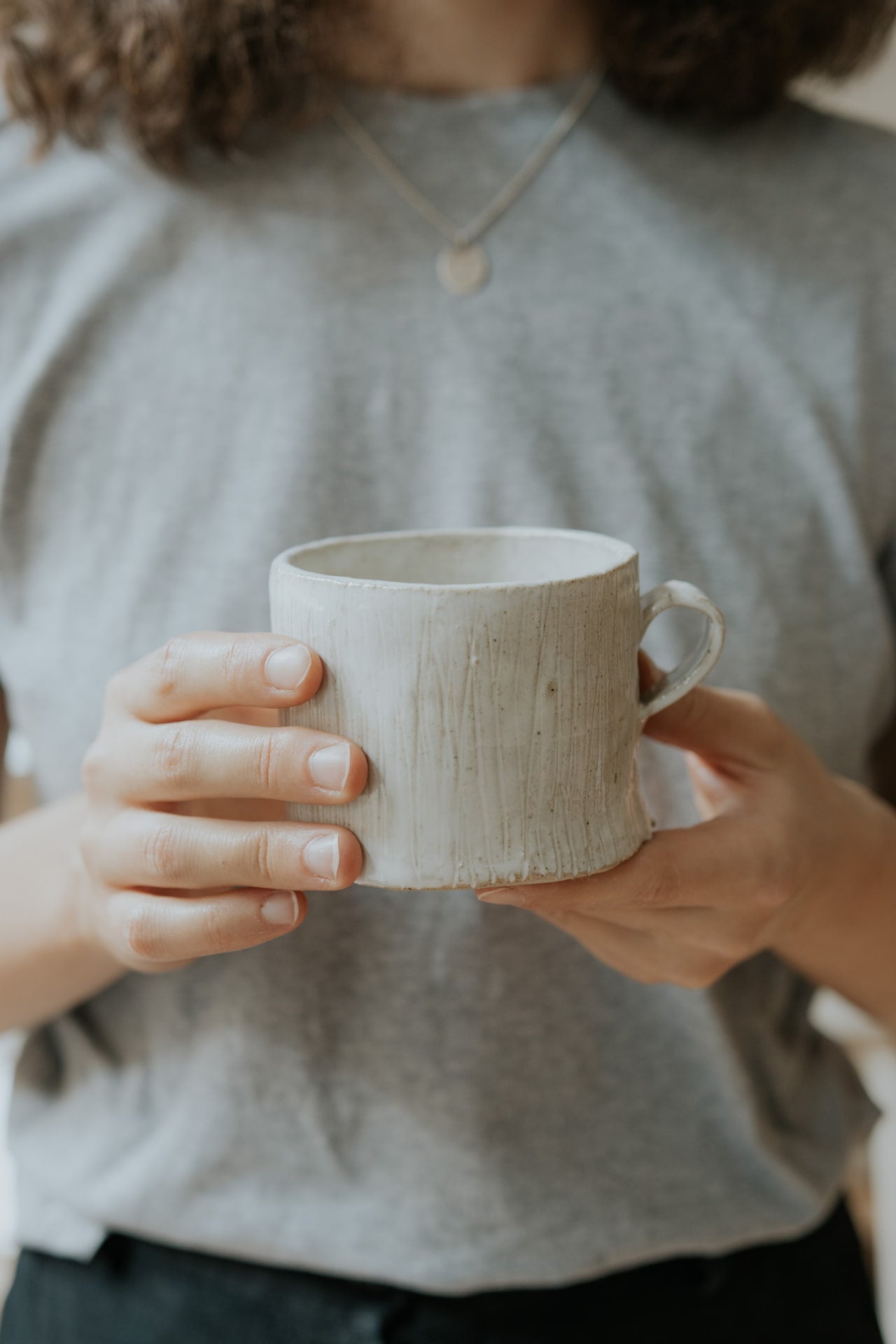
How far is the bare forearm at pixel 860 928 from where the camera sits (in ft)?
2.19

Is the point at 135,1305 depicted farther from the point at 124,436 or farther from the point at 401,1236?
the point at 124,436

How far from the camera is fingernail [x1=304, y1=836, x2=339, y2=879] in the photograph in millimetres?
461

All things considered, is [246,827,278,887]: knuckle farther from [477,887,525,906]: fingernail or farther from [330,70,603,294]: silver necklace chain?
[330,70,603,294]: silver necklace chain

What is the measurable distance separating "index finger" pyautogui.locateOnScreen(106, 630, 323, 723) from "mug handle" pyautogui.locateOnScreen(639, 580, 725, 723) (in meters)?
0.16

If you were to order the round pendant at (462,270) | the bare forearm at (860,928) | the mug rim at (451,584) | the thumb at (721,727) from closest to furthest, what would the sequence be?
the mug rim at (451,584) → the thumb at (721,727) → the bare forearm at (860,928) → the round pendant at (462,270)

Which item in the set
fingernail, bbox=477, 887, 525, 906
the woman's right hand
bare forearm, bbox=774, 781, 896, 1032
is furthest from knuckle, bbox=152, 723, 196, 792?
bare forearm, bbox=774, 781, 896, 1032

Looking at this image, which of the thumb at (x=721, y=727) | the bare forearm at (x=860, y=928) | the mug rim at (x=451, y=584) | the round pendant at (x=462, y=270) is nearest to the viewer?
the mug rim at (x=451, y=584)

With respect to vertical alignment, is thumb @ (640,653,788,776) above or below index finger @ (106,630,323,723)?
below

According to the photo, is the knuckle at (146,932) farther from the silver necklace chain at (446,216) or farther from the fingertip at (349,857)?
the silver necklace chain at (446,216)

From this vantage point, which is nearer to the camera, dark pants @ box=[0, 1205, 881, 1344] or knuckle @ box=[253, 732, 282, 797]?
knuckle @ box=[253, 732, 282, 797]

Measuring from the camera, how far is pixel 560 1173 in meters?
0.76

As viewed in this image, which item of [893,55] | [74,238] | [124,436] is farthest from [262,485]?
[893,55]

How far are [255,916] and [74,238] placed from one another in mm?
507

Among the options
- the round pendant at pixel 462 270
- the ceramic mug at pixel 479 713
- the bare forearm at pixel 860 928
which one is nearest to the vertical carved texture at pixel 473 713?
the ceramic mug at pixel 479 713
